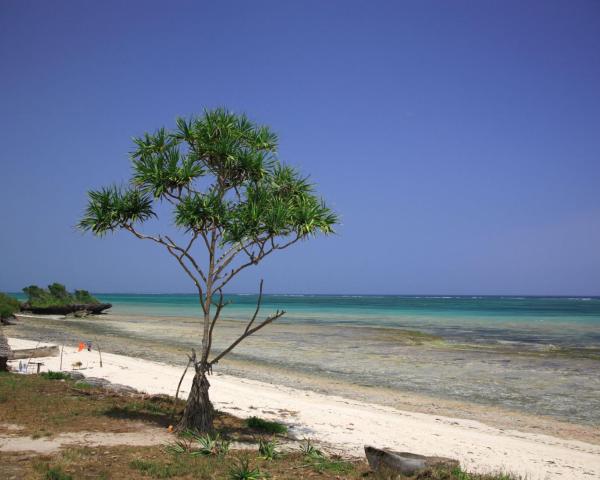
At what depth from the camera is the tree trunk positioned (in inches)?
420

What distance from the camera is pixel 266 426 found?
473 inches

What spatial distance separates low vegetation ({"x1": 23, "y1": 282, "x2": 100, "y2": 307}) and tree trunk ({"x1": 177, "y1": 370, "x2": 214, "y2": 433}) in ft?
177

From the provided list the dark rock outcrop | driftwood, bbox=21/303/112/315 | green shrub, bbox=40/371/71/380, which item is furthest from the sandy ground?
driftwood, bbox=21/303/112/315

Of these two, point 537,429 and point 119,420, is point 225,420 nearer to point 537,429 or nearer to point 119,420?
point 119,420

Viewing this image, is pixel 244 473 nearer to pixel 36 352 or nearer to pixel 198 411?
pixel 198 411

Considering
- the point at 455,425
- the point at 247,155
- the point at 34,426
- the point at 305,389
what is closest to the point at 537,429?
the point at 455,425

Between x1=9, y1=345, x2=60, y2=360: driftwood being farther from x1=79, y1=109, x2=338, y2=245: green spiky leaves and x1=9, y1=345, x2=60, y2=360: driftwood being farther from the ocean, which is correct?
x1=79, y1=109, x2=338, y2=245: green spiky leaves

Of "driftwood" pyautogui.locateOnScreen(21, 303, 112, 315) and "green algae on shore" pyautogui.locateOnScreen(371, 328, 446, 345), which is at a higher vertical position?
"driftwood" pyautogui.locateOnScreen(21, 303, 112, 315)

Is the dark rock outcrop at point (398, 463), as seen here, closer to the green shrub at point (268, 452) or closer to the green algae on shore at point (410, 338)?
the green shrub at point (268, 452)

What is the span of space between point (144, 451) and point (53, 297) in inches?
2250

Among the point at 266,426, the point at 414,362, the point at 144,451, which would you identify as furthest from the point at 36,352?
the point at 414,362

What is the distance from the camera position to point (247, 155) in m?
11.0

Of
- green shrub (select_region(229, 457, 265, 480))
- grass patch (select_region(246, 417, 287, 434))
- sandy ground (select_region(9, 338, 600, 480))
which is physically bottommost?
sandy ground (select_region(9, 338, 600, 480))

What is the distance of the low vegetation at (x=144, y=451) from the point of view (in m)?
7.88
